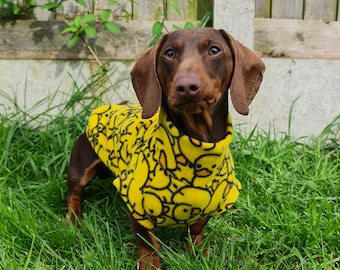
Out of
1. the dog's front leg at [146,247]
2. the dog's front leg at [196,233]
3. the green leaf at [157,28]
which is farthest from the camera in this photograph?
the green leaf at [157,28]

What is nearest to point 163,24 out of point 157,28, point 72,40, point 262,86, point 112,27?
point 157,28

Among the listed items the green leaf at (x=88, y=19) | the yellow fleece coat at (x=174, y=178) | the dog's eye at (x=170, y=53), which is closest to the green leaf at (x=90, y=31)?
the green leaf at (x=88, y=19)

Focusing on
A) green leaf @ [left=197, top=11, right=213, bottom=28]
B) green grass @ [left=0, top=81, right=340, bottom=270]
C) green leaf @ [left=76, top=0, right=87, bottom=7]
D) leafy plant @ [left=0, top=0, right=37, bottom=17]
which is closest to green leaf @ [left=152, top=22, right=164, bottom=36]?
green leaf @ [left=197, top=11, right=213, bottom=28]

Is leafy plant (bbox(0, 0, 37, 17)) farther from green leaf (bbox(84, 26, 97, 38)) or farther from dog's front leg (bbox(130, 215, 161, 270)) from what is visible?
dog's front leg (bbox(130, 215, 161, 270))

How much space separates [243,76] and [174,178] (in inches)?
18.7

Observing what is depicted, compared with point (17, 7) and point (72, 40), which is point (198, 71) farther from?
point (17, 7)

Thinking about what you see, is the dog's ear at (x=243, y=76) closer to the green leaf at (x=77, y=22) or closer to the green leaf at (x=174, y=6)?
the green leaf at (x=174, y=6)

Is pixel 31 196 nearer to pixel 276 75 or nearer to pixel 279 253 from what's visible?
pixel 279 253

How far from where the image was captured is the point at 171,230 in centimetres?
275

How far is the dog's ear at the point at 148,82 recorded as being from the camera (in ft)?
7.13

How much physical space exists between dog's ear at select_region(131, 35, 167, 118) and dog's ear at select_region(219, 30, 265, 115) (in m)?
0.28

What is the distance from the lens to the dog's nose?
74.4 inches

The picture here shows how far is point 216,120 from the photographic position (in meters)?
2.21

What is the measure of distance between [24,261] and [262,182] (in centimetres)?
135
